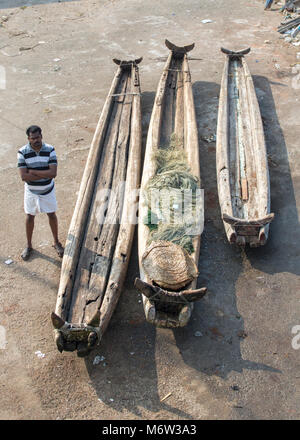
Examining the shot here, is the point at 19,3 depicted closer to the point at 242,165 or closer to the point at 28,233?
the point at 242,165

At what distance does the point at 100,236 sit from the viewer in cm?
524

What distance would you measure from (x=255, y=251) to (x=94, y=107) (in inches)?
199

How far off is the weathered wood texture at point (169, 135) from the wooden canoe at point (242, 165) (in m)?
0.48

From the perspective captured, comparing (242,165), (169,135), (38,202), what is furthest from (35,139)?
(242,165)

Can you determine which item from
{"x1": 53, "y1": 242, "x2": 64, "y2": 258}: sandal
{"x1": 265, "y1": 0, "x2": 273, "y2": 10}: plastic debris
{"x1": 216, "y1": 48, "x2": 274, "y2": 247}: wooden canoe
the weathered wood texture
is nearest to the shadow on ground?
{"x1": 265, "y1": 0, "x2": 273, "y2": 10}: plastic debris

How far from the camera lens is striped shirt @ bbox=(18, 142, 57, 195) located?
4.88m

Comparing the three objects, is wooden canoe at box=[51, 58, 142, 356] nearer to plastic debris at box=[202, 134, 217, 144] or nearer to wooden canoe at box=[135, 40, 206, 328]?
wooden canoe at box=[135, 40, 206, 328]

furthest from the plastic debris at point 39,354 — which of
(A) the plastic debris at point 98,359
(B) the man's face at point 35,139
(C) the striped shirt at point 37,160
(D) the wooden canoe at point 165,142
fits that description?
(B) the man's face at point 35,139

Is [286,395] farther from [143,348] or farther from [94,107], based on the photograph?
[94,107]

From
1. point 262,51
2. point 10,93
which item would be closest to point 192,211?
point 10,93
